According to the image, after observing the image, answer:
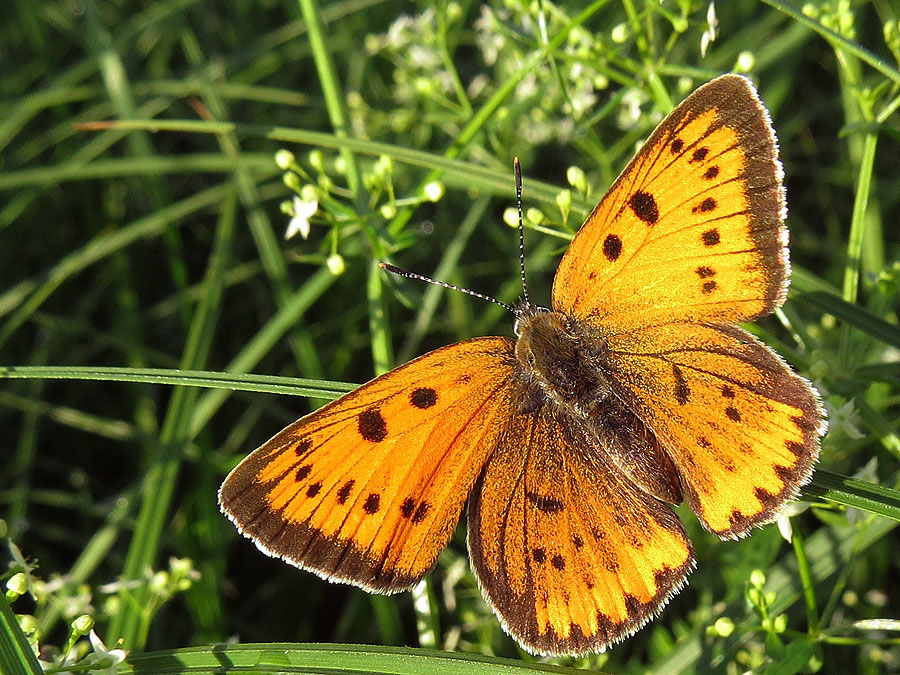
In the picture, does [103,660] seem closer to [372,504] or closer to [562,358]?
[372,504]

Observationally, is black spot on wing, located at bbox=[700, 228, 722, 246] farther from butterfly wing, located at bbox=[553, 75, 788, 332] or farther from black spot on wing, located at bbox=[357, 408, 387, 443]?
black spot on wing, located at bbox=[357, 408, 387, 443]

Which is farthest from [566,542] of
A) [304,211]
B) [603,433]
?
[304,211]

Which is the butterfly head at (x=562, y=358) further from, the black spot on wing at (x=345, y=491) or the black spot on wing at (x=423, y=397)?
the black spot on wing at (x=345, y=491)

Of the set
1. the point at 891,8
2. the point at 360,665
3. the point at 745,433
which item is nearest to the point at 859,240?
the point at 745,433

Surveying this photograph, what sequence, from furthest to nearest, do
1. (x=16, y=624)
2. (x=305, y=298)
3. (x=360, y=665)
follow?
(x=305, y=298), (x=360, y=665), (x=16, y=624)

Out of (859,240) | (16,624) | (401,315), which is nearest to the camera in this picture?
Result: (16,624)

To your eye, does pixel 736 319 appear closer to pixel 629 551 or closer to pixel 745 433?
pixel 745 433
